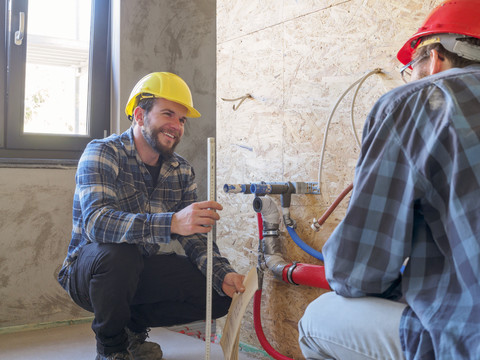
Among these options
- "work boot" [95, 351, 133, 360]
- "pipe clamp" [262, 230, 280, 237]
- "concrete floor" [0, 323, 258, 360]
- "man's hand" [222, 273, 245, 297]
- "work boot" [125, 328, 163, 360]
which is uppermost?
"pipe clamp" [262, 230, 280, 237]

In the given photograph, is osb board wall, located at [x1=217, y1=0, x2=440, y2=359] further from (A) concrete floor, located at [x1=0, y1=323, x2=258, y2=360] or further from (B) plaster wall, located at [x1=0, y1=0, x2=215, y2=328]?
(B) plaster wall, located at [x1=0, y1=0, x2=215, y2=328]

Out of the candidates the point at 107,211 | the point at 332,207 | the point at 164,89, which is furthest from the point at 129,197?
the point at 332,207

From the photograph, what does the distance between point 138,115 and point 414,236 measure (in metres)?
1.58

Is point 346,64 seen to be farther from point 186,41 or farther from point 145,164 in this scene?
point 186,41

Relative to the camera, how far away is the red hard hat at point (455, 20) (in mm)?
1084

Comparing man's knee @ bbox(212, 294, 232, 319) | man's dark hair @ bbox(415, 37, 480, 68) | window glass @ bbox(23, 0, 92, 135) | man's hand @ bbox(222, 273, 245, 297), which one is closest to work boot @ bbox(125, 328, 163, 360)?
man's knee @ bbox(212, 294, 232, 319)

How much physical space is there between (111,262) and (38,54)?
1752mm

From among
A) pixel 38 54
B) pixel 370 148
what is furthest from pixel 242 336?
pixel 38 54

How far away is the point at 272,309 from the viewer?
87.9 inches

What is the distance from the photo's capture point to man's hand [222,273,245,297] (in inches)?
75.5

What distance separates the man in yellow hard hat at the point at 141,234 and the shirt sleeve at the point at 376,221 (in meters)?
0.88

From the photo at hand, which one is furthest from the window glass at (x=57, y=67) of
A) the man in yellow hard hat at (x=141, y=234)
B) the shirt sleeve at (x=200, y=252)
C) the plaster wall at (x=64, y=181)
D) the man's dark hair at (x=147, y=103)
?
the shirt sleeve at (x=200, y=252)

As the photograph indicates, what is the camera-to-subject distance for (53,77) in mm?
3107

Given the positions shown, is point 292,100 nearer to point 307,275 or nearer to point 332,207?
point 332,207
